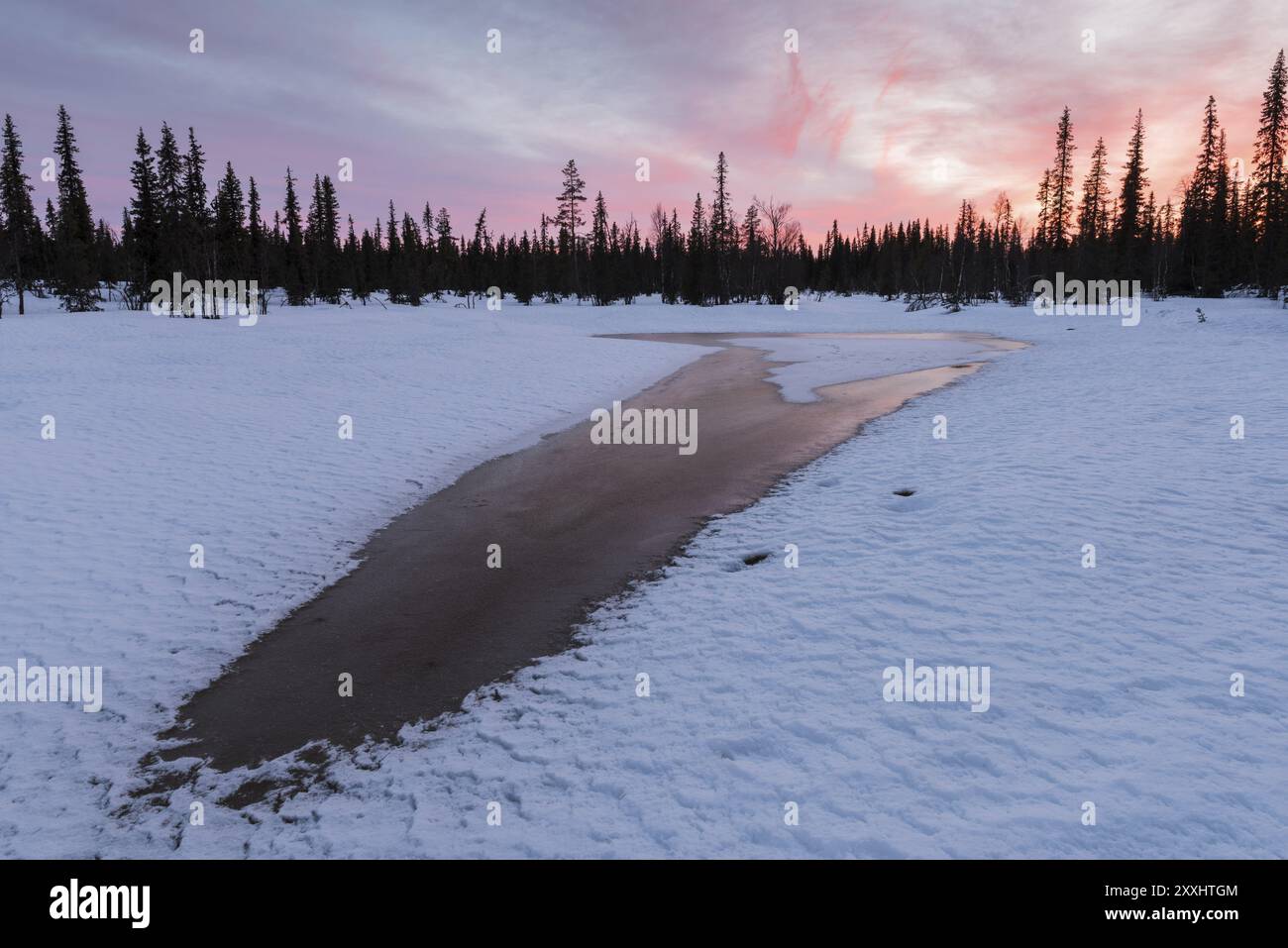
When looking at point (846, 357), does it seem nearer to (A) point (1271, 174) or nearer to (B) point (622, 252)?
(A) point (1271, 174)

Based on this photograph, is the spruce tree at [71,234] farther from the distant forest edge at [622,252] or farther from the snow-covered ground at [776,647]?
the snow-covered ground at [776,647]

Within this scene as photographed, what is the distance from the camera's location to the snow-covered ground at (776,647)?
12.3ft

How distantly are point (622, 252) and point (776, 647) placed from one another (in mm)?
93619

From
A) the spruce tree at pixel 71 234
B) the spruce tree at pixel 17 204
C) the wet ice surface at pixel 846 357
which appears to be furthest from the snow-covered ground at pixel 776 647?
Answer: the spruce tree at pixel 17 204

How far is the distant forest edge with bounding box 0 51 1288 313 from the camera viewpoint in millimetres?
51031

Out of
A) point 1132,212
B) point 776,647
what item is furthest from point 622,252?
point 776,647

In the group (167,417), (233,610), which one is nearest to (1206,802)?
(233,610)

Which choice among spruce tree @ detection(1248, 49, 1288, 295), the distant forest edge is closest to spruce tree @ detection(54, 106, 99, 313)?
the distant forest edge

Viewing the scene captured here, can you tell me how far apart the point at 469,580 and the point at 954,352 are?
88.6 feet

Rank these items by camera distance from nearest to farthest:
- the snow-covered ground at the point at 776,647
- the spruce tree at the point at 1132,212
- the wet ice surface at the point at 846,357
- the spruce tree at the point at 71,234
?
the snow-covered ground at the point at 776,647
the wet ice surface at the point at 846,357
the spruce tree at the point at 71,234
the spruce tree at the point at 1132,212

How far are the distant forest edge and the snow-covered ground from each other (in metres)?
45.5

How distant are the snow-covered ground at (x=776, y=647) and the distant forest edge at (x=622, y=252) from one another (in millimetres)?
45474

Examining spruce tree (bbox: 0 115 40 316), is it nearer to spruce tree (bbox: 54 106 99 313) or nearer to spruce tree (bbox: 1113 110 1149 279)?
spruce tree (bbox: 54 106 99 313)
